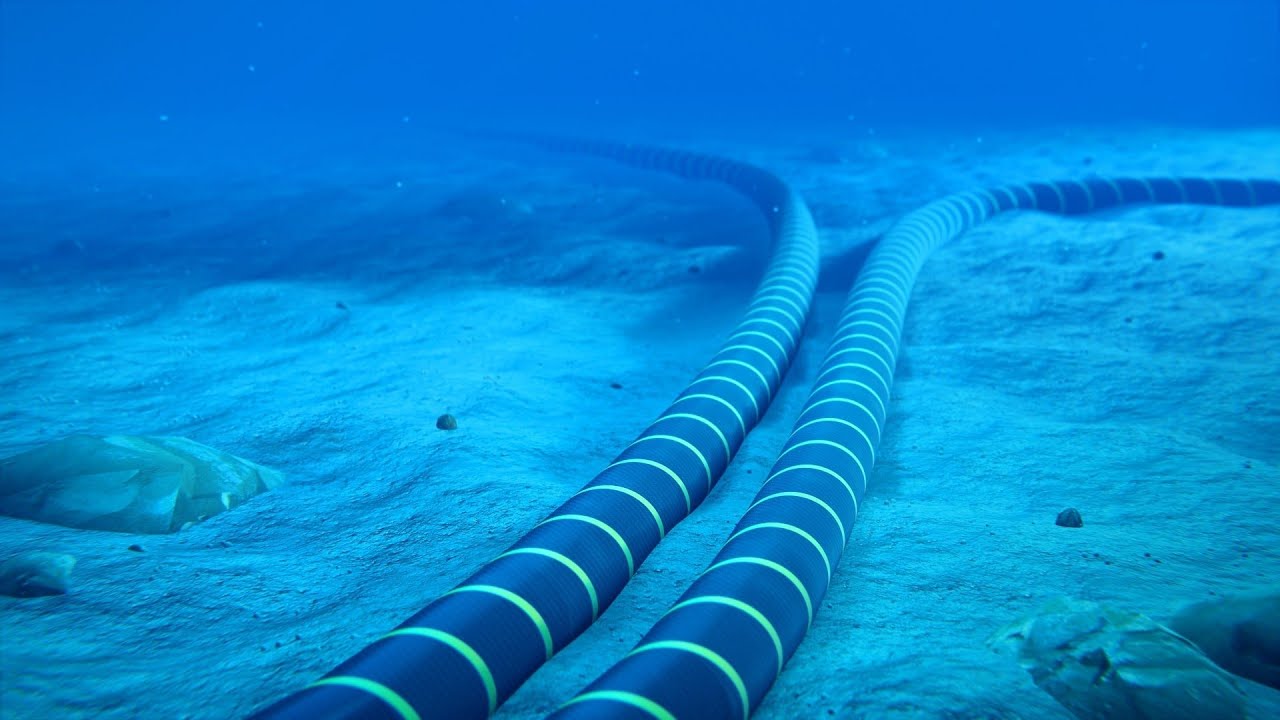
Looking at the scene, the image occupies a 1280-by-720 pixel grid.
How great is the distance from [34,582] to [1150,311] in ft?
28.7

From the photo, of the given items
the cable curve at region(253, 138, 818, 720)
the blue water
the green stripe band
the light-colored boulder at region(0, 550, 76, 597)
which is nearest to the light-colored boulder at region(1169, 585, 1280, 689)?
the blue water

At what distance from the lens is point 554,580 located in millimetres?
2861

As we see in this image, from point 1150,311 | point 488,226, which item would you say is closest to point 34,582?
point 1150,311

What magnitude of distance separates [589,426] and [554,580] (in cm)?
243

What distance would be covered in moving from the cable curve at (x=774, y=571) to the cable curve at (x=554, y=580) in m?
0.44

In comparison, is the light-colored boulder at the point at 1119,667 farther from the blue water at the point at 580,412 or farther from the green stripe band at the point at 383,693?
the green stripe band at the point at 383,693

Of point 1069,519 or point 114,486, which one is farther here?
point 114,486

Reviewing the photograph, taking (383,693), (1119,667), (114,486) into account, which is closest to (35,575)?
(114,486)

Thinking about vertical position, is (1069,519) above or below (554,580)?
above

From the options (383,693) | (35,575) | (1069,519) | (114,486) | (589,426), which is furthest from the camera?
(589,426)

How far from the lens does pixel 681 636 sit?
2.46 meters

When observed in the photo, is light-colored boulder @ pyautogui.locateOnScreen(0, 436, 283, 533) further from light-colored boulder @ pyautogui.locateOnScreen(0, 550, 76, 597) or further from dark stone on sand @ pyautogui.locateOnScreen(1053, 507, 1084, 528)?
dark stone on sand @ pyautogui.locateOnScreen(1053, 507, 1084, 528)

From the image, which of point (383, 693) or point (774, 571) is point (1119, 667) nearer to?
point (774, 571)

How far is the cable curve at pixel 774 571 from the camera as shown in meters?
2.26
